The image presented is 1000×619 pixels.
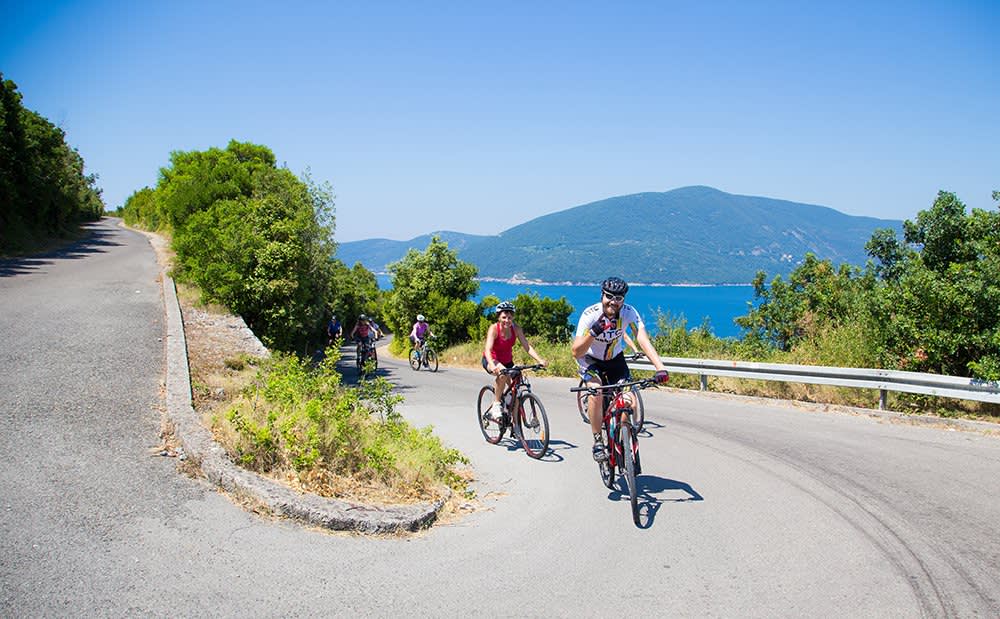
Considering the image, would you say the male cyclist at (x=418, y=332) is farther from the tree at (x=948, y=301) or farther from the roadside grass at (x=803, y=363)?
the tree at (x=948, y=301)

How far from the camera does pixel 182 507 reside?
16.7ft

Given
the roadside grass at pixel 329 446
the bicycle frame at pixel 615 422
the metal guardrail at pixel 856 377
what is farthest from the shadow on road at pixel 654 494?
the metal guardrail at pixel 856 377

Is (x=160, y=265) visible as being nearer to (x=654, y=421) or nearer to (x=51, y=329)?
(x=51, y=329)

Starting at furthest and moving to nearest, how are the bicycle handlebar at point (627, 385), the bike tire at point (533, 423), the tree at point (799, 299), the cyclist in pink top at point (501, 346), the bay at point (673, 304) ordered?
the tree at point (799, 299)
the bay at point (673, 304)
the cyclist in pink top at point (501, 346)
the bike tire at point (533, 423)
the bicycle handlebar at point (627, 385)

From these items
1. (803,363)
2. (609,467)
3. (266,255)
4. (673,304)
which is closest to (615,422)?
(609,467)

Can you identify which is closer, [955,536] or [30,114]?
[955,536]

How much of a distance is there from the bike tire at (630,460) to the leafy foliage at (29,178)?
1170 inches

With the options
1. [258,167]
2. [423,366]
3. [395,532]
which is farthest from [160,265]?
[395,532]

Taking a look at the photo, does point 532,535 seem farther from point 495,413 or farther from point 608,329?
point 495,413

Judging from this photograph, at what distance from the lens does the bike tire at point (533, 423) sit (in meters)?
8.42

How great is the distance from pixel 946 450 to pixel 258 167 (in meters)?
24.7

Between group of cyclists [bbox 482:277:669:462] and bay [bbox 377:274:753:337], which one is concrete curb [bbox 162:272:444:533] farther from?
bay [bbox 377:274:753:337]

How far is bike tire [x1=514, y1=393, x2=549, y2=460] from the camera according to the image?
8.42m

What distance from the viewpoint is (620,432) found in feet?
20.7
